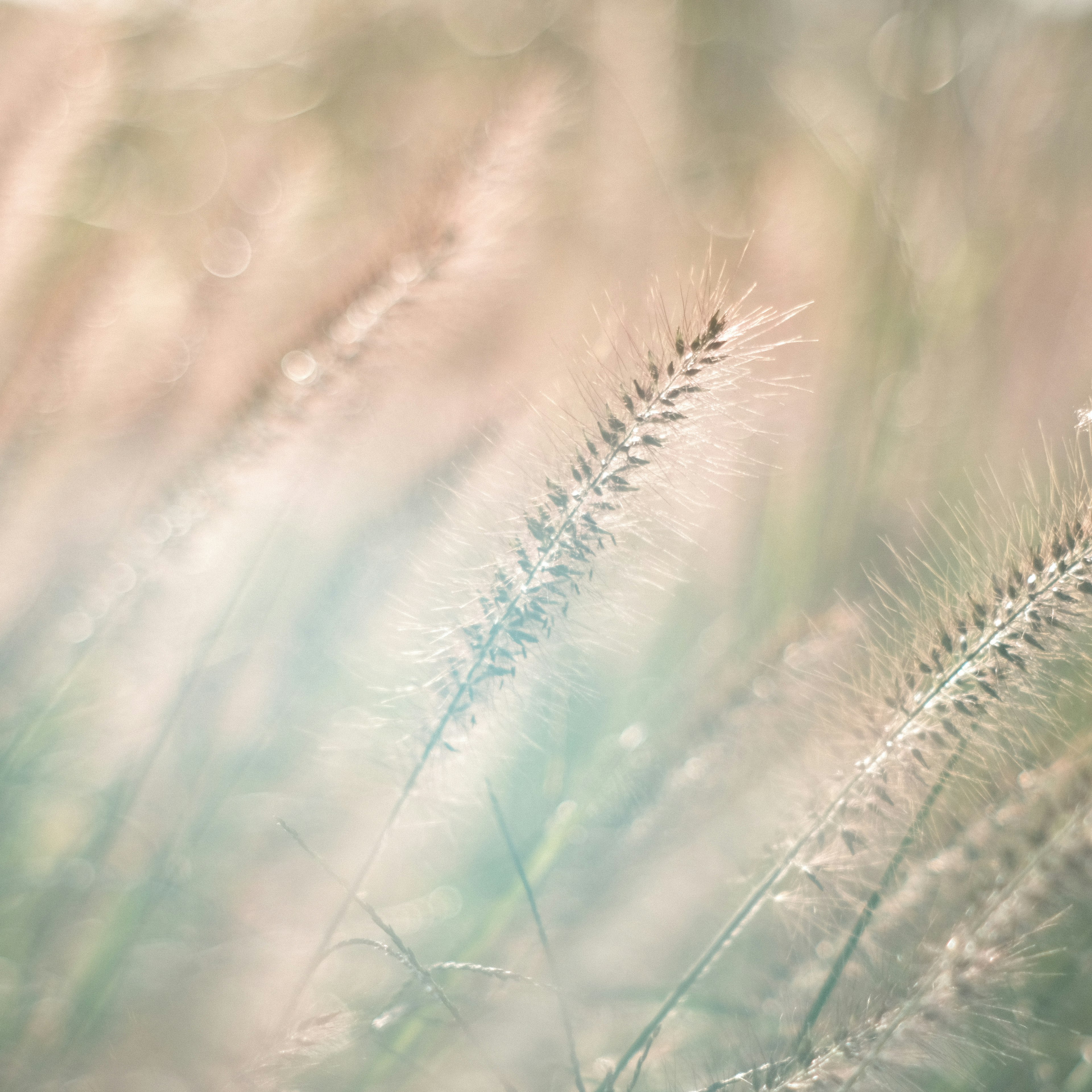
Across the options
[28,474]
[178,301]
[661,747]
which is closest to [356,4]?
[178,301]

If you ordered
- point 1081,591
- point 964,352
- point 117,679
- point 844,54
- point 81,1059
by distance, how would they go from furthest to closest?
point 844,54 → point 964,352 → point 117,679 → point 81,1059 → point 1081,591

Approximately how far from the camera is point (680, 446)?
16.3 inches

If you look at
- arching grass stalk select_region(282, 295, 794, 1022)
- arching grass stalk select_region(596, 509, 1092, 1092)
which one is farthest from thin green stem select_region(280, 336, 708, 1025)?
arching grass stalk select_region(596, 509, 1092, 1092)

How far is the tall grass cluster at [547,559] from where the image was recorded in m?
0.41

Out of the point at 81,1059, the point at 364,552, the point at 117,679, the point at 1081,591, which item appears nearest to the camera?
the point at 1081,591

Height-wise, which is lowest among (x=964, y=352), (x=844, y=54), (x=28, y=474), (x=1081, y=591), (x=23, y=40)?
(x=1081, y=591)

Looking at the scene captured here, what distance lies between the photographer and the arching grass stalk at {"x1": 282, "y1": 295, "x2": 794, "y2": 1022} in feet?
1.25

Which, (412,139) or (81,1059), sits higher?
(412,139)

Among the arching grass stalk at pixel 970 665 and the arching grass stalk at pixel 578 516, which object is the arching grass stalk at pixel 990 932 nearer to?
the arching grass stalk at pixel 970 665

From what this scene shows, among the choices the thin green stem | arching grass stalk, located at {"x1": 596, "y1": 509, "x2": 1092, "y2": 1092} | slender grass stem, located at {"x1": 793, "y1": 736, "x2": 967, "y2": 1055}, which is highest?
the thin green stem

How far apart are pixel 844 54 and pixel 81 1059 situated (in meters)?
1.54

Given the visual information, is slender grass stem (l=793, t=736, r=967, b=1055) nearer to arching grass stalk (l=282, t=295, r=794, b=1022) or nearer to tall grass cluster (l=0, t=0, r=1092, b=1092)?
tall grass cluster (l=0, t=0, r=1092, b=1092)

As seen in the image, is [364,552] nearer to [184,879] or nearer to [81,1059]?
[184,879]

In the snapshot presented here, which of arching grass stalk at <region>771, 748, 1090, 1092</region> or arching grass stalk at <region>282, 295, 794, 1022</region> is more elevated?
arching grass stalk at <region>282, 295, 794, 1022</region>
